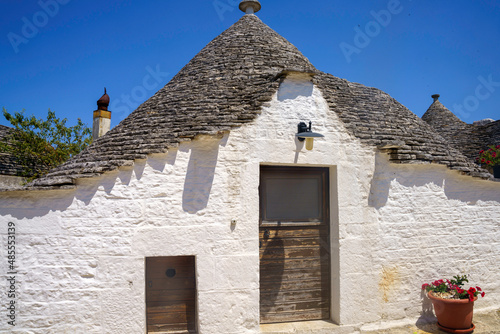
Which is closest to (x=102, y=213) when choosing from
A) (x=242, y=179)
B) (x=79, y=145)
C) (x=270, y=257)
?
(x=242, y=179)

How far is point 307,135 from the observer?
511 centimetres

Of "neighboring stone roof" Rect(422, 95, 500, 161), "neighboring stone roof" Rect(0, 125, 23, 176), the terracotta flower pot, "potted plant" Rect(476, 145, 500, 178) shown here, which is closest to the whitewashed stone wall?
the terracotta flower pot

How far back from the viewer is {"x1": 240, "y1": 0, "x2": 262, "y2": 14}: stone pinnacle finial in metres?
8.02

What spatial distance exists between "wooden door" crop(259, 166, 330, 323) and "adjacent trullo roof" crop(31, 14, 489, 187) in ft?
3.79

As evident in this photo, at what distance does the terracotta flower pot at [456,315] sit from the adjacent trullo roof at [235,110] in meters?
2.27

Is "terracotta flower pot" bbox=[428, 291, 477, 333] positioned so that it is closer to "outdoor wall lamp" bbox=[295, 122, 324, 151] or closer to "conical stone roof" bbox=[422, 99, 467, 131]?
"outdoor wall lamp" bbox=[295, 122, 324, 151]

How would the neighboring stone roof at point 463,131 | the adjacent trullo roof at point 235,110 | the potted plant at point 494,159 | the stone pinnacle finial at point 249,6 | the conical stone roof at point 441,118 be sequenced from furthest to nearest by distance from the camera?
the conical stone roof at point 441,118
the neighboring stone roof at point 463,131
the stone pinnacle finial at point 249,6
the potted plant at point 494,159
the adjacent trullo roof at point 235,110

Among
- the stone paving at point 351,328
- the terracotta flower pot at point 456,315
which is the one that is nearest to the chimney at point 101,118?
the stone paving at point 351,328

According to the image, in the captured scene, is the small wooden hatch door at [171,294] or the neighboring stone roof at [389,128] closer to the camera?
the small wooden hatch door at [171,294]

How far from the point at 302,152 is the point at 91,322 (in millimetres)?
3926

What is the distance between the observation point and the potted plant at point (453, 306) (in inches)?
207

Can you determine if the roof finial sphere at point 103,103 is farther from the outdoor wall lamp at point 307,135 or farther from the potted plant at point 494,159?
the potted plant at point 494,159

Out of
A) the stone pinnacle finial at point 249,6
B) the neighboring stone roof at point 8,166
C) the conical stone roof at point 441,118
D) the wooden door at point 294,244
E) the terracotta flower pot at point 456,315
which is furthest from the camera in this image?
the conical stone roof at point 441,118

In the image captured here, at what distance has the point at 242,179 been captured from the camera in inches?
201
